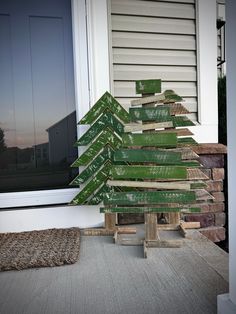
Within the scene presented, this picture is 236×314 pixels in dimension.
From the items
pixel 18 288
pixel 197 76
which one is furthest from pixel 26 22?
pixel 18 288

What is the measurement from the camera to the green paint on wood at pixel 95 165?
2.06m

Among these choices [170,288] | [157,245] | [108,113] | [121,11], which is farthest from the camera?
[121,11]

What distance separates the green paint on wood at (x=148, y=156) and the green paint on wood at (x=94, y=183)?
0.33 metres

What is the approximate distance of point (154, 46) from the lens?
2268 millimetres

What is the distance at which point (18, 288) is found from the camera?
1.38 meters

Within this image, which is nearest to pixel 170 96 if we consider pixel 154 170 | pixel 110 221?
pixel 154 170

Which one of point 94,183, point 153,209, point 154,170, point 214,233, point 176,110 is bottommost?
point 214,233

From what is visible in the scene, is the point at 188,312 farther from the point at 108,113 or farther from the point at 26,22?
the point at 26,22

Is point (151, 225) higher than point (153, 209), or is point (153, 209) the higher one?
point (153, 209)

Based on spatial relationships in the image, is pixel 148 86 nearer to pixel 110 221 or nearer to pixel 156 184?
pixel 156 184

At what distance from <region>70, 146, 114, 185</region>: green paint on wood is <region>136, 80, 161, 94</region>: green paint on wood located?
50 cm

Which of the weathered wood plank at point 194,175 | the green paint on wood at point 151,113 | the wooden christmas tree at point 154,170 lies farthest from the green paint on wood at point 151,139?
the weathered wood plank at point 194,175

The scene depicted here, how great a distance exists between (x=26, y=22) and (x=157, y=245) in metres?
1.83

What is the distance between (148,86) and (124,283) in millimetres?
1146
